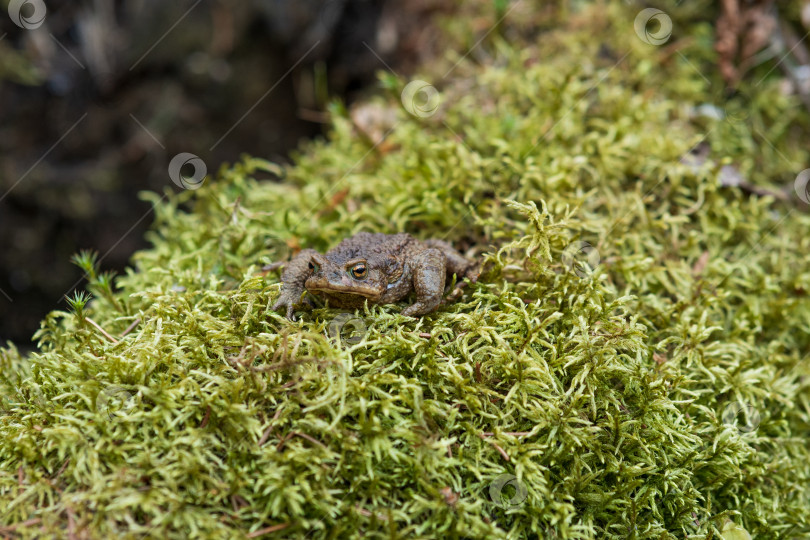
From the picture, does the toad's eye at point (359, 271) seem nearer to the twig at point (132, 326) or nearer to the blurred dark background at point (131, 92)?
the twig at point (132, 326)

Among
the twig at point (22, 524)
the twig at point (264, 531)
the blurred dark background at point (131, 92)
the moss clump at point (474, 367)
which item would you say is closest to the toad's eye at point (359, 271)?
the moss clump at point (474, 367)

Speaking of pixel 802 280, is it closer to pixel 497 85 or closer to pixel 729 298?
pixel 729 298

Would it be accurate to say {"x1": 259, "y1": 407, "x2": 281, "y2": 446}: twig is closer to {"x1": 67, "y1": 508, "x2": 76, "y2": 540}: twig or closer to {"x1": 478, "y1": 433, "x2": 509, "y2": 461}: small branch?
{"x1": 67, "y1": 508, "x2": 76, "y2": 540}: twig

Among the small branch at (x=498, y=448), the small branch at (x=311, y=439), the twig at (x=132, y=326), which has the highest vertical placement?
the twig at (x=132, y=326)

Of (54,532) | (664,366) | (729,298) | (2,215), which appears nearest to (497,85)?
(729,298)

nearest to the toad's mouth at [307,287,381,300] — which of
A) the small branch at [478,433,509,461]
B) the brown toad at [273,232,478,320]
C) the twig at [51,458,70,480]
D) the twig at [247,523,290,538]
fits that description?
the brown toad at [273,232,478,320]

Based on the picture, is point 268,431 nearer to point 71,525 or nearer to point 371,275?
point 71,525

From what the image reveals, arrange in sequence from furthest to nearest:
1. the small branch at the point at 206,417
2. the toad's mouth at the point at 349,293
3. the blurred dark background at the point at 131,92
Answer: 1. the blurred dark background at the point at 131,92
2. the toad's mouth at the point at 349,293
3. the small branch at the point at 206,417
